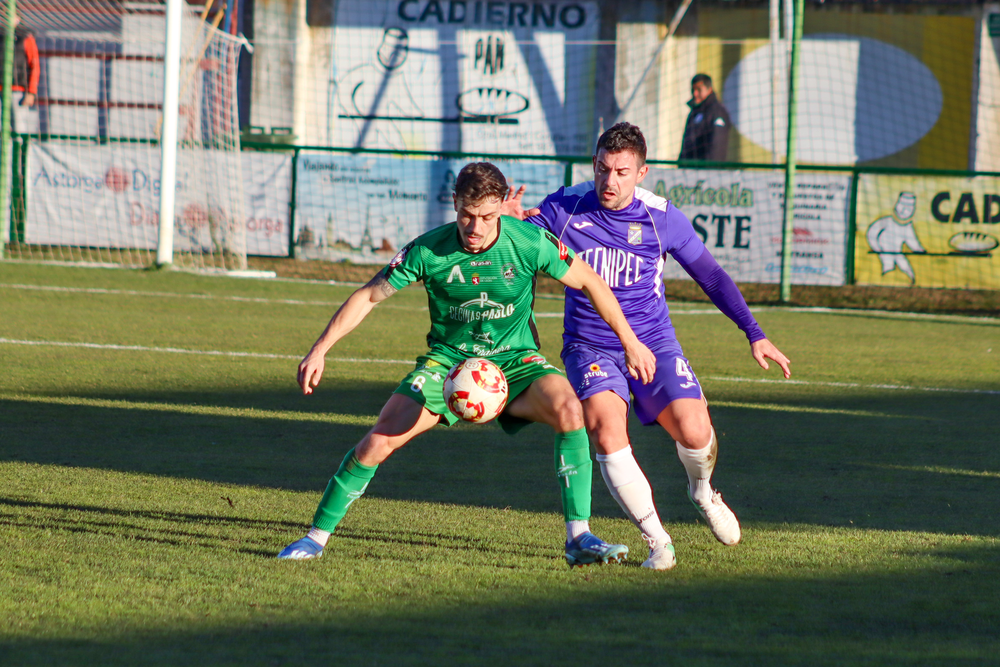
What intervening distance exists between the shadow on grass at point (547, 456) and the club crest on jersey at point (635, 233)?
119cm

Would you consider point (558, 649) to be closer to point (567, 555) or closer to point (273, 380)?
point (567, 555)

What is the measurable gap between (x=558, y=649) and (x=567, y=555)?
37.2 inches

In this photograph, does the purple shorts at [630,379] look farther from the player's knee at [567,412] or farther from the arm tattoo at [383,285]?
the arm tattoo at [383,285]

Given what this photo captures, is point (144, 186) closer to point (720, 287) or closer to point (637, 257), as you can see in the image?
point (637, 257)

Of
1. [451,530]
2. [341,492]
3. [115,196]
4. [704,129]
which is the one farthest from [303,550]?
[704,129]

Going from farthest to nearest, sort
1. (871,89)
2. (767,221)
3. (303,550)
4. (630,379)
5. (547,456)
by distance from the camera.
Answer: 1. (871,89)
2. (767,221)
3. (547,456)
4. (630,379)
5. (303,550)

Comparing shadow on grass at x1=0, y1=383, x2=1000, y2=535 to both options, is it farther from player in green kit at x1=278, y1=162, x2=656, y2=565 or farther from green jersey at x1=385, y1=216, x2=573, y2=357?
green jersey at x1=385, y1=216, x2=573, y2=357

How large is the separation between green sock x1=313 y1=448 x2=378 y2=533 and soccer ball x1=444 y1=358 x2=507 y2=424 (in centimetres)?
41

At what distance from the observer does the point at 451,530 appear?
5.06 meters

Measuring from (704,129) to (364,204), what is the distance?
682cm

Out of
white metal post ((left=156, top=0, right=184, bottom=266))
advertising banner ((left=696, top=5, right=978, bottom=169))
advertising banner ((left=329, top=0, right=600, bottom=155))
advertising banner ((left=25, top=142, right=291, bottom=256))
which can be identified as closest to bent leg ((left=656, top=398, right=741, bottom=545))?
white metal post ((left=156, top=0, right=184, bottom=266))

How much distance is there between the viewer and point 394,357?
414 inches

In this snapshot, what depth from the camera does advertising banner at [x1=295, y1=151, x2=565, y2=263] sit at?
17.9 m

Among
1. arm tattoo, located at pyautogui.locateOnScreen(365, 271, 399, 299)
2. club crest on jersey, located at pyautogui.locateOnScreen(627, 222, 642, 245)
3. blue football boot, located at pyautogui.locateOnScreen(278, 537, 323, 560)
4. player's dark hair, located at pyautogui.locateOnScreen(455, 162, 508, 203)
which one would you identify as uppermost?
player's dark hair, located at pyautogui.locateOnScreen(455, 162, 508, 203)
